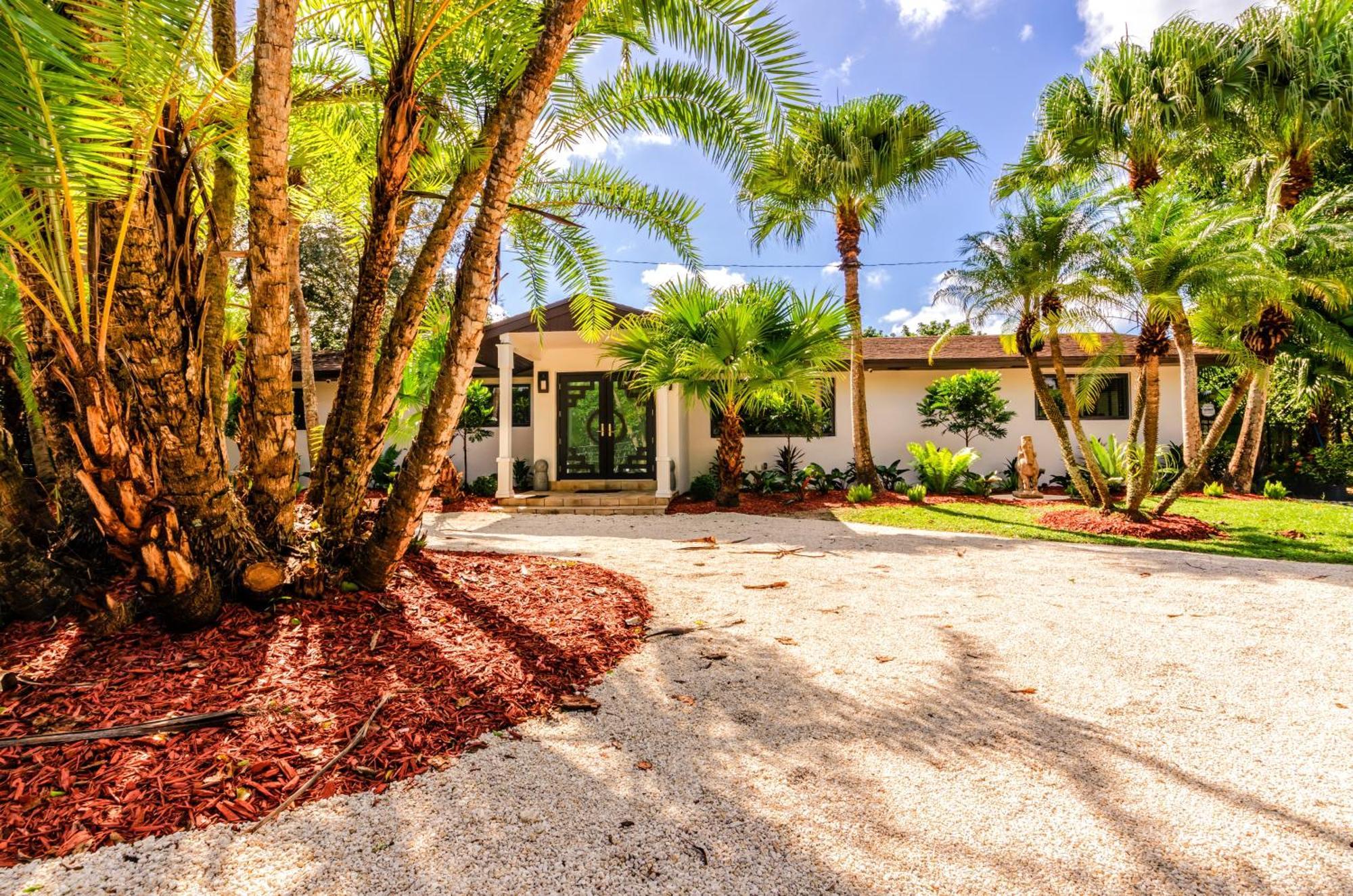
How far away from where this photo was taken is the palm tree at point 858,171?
11.7 meters

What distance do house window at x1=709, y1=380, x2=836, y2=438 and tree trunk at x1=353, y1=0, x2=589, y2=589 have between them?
1143 centimetres

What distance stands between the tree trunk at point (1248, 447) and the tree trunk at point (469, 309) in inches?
604

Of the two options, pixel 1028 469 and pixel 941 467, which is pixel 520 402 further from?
pixel 1028 469

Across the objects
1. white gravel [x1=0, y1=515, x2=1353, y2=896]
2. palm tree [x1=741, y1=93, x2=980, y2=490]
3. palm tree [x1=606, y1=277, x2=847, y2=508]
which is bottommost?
white gravel [x1=0, y1=515, x2=1353, y2=896]

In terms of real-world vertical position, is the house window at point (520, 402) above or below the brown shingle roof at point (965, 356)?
below

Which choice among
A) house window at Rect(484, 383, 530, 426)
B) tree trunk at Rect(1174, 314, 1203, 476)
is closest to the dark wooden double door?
house window at Rect(484, 383, 530, 426)

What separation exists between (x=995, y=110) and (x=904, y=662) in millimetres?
12457

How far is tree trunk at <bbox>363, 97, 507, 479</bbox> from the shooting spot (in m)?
3.92

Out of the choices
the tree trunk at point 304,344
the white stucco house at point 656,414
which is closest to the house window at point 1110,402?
the white stucco house at point 656,414

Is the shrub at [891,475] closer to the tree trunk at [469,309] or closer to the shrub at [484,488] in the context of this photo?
the shrub at [484,488]

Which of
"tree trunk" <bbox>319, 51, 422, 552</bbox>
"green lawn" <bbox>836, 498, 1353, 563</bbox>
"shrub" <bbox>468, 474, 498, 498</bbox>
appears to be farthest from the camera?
"shrub" <bbox>468, 474, 498, 498</bbox>

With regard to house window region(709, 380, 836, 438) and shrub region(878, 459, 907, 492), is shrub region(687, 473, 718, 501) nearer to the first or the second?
house window region(709, 380, 836, 438)

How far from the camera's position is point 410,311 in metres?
3.95

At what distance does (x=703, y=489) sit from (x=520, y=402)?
227 inches
